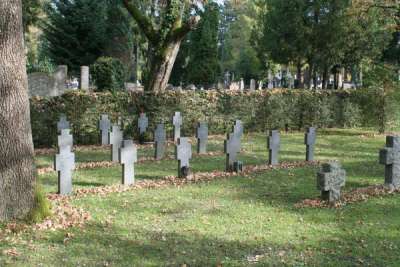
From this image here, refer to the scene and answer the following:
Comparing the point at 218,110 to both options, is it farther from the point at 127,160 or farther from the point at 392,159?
the point at 392,159

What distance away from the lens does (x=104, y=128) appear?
1725 centimetres

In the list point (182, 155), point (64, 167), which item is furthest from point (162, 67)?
point (64, 167)

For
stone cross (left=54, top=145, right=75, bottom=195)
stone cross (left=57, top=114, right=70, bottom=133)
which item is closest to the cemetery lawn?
stone cross (left=54, top=145, right=75, bottom=195)

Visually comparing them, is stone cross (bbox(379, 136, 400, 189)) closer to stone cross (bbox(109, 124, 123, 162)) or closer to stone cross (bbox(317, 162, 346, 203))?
stone cross (bbox(317, 162, 346, 203))

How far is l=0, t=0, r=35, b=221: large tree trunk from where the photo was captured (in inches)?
299

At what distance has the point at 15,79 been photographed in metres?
7.72

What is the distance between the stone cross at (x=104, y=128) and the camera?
1718 centimetres

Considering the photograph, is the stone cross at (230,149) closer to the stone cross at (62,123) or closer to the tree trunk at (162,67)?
the stone cross at (62,123)

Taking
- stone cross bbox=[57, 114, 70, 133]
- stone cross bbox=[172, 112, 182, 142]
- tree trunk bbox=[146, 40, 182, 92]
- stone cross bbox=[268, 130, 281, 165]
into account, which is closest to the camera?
stone cross bbox=[268, 130, 281, 165]

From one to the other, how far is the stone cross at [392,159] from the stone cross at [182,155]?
12.8 feet

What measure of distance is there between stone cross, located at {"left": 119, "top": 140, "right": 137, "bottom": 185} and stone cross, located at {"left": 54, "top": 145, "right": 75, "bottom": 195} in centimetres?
108

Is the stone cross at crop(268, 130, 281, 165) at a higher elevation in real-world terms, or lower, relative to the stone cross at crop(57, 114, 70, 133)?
lower

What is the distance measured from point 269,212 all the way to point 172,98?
10550 millimetres

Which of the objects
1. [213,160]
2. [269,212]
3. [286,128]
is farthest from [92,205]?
[286,128]
